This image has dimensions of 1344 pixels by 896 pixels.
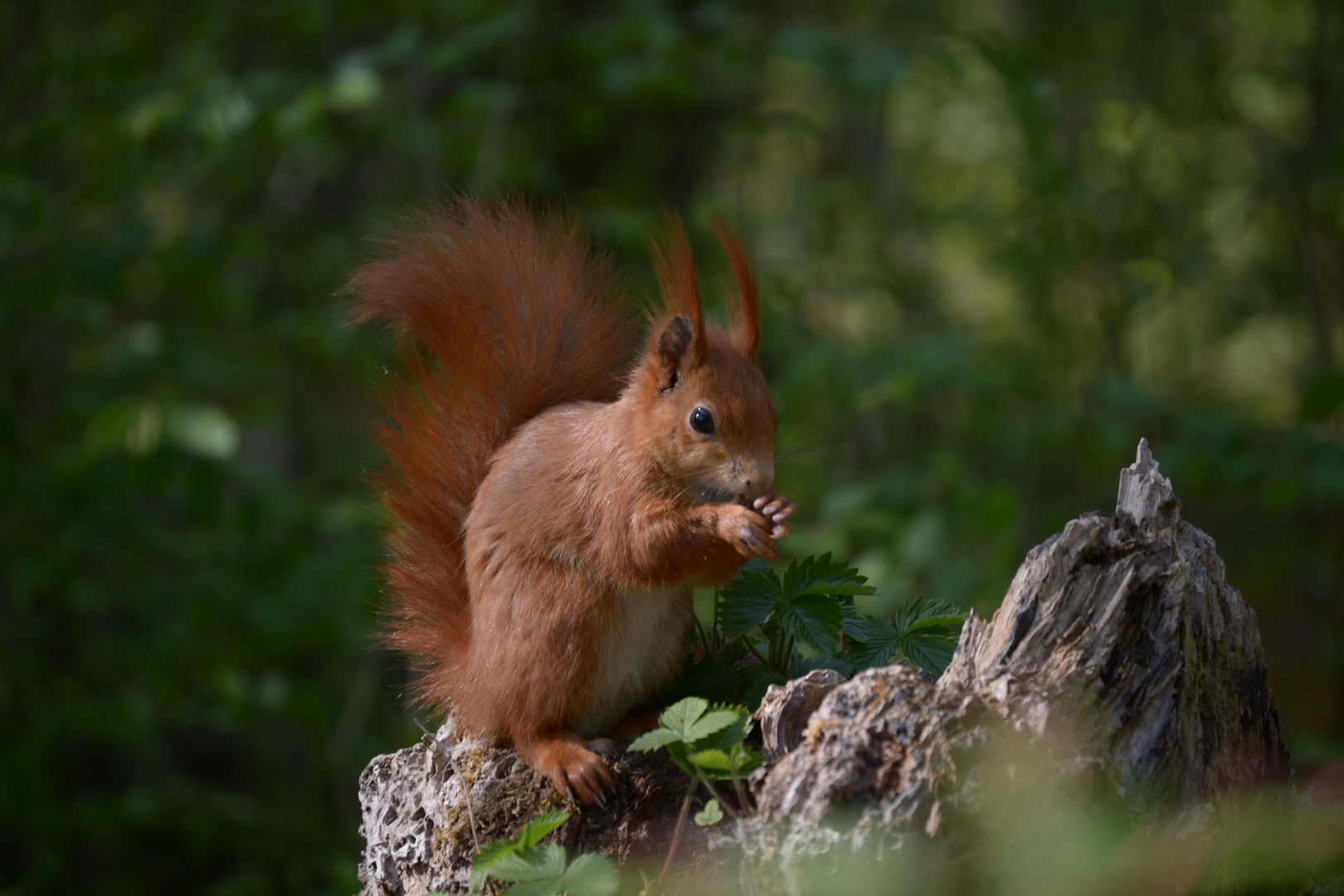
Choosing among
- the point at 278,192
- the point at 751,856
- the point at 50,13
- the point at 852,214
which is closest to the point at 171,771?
the point at 278,192

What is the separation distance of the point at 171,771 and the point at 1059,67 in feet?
13.9

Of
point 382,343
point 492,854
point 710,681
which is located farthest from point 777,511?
point 382,343

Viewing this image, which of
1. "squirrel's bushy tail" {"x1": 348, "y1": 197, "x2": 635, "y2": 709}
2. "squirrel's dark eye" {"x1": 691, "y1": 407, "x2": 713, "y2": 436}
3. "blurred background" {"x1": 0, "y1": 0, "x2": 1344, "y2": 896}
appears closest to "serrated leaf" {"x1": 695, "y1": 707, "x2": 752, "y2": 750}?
"squirrel's dark eye" {"x1": 691, "y1": 407, "x2": 713, "y2": 436}

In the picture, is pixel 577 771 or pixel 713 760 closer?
pixel 713 760

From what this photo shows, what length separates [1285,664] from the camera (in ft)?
17.0

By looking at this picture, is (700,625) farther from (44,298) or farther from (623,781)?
(44,298)

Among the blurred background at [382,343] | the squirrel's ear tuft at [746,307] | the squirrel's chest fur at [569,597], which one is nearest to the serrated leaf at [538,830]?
the squirrel's chest fur at [569,597]

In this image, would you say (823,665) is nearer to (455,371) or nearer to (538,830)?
(538,830)

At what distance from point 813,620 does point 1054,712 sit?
0.30 m

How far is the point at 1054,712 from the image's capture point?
101 cm

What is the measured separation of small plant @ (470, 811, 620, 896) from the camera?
3.22 feet

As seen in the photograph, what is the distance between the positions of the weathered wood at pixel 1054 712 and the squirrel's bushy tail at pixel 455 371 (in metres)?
0.40

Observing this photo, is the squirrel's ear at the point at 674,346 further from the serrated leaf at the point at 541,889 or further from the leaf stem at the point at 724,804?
the serrated leaf at the point at 541,889

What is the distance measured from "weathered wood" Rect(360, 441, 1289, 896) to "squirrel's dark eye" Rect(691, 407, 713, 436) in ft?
1.15
